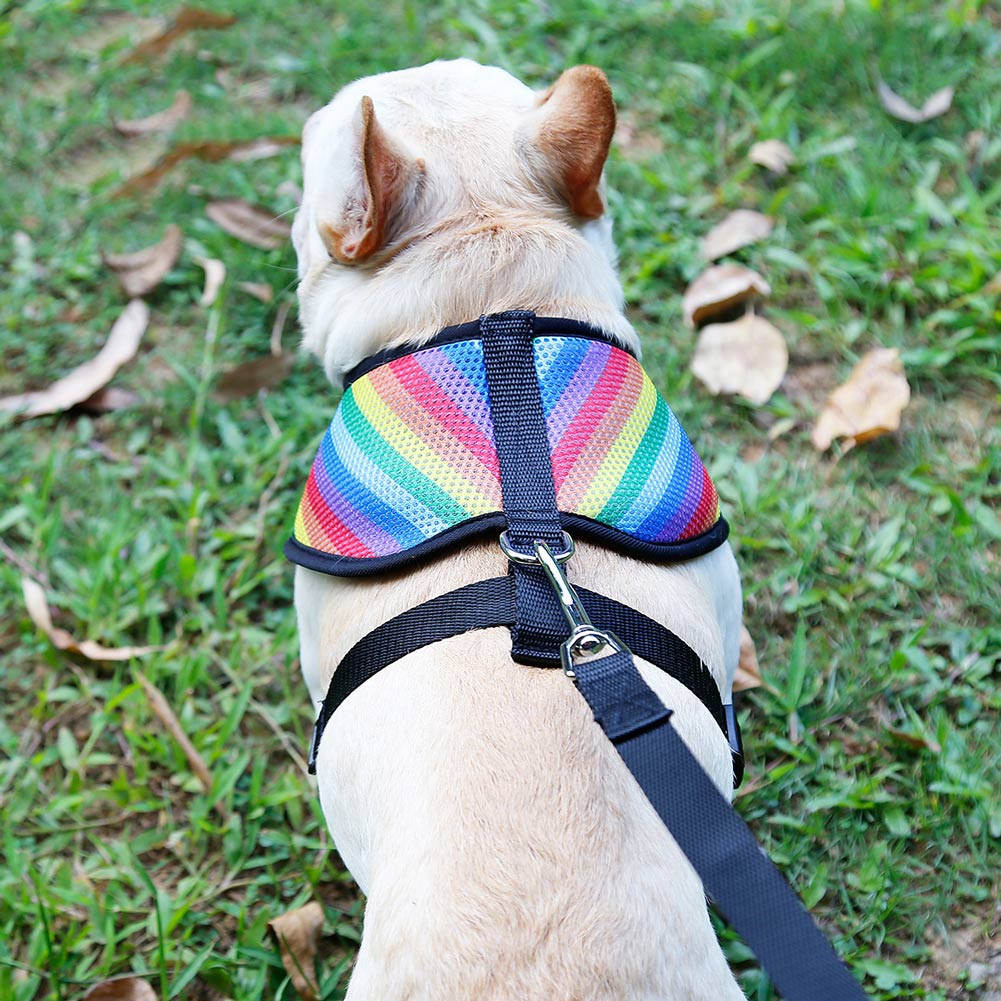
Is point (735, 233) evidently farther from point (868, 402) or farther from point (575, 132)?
point (575, 132)

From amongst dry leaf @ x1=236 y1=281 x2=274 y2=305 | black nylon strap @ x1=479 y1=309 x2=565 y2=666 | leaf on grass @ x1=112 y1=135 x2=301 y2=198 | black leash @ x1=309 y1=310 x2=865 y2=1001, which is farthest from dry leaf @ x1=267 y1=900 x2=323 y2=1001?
leaf on grass @ x1=112 y1=135 x2=301 y2=198

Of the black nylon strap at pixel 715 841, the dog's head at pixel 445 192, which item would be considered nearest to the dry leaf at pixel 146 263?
the dog's head at pixel 445 192

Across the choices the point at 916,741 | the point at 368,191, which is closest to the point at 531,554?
the point at 368,191

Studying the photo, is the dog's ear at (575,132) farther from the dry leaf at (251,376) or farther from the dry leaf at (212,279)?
the dry leaf at (212,279)

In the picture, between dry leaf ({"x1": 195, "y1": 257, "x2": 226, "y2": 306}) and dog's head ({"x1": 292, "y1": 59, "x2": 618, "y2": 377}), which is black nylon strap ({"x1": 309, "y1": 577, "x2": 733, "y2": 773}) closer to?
dog's head ({"x1": 292, "y1": 59, "x2": 618, "y2": 377})

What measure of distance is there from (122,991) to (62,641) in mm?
853

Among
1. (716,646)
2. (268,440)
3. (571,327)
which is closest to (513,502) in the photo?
(571,327)

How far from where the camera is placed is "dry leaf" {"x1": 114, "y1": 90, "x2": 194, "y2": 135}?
366 cm

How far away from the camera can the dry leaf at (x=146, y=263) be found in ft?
10.6

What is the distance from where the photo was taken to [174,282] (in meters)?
3.27

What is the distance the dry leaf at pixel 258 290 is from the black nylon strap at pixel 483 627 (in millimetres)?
1874

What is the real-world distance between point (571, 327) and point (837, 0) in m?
2.73

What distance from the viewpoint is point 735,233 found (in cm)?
314

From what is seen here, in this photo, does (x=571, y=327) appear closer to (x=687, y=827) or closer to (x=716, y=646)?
(x=716, y=646)
